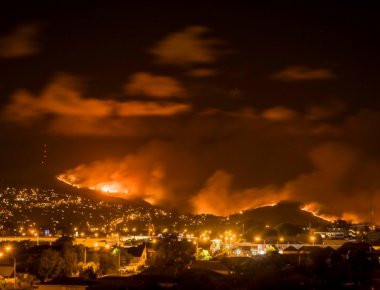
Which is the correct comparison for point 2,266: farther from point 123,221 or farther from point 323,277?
point 123,221

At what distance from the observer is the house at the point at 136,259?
38.9 m

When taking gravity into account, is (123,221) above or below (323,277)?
above

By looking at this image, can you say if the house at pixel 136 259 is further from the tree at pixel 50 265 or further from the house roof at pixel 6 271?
the house roof at pixel 6 271

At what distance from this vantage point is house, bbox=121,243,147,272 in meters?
38.9

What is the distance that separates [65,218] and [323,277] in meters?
69.5

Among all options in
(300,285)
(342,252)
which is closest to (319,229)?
(342,252)

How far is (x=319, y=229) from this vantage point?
82500 mm

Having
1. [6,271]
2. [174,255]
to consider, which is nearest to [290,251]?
[174,255]

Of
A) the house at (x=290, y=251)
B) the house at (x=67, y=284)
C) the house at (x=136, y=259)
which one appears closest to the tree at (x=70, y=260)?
the house at (x=136, y=259)

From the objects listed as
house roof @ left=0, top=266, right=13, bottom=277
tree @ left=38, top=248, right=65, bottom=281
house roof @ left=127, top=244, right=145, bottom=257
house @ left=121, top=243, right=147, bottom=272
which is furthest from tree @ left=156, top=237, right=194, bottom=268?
house roof @ left=0, top=266, right=13, bottom=277

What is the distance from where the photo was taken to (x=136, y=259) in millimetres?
43781

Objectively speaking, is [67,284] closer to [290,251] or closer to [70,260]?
[70,260]

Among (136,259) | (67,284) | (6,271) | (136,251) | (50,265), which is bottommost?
(67,284)

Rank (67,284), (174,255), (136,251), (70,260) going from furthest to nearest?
(136,251) < (174,255) < (70,260) < (67,284)
